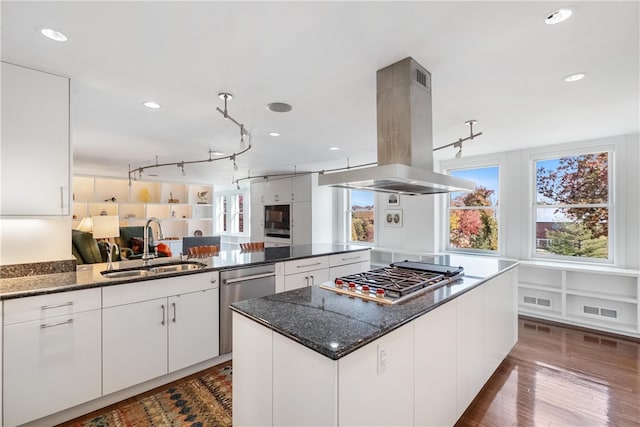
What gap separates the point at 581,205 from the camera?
13.3 feet

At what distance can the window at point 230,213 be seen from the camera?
8773mm

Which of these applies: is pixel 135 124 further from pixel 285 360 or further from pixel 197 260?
pixel 285 360

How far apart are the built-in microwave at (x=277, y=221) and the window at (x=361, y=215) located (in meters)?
1.44

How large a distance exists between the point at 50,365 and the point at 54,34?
1979 mm

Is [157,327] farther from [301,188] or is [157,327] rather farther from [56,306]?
[301,188]

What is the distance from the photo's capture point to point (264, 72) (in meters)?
2.11

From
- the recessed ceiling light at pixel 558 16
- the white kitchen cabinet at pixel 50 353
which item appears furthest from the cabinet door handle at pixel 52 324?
the recessed ceiling light at pixel 558 16

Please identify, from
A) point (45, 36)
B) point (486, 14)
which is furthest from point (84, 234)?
point (486, 14)

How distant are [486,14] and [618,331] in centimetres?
428

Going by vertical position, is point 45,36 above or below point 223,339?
above

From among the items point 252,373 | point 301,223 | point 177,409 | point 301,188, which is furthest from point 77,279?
point 301,188

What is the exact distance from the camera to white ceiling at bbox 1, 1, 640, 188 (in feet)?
4.89

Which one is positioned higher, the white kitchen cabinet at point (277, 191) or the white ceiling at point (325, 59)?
the white ceiling at point (325, 59)

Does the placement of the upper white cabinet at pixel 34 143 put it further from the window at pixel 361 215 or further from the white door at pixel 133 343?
the window at pixel 361 215
